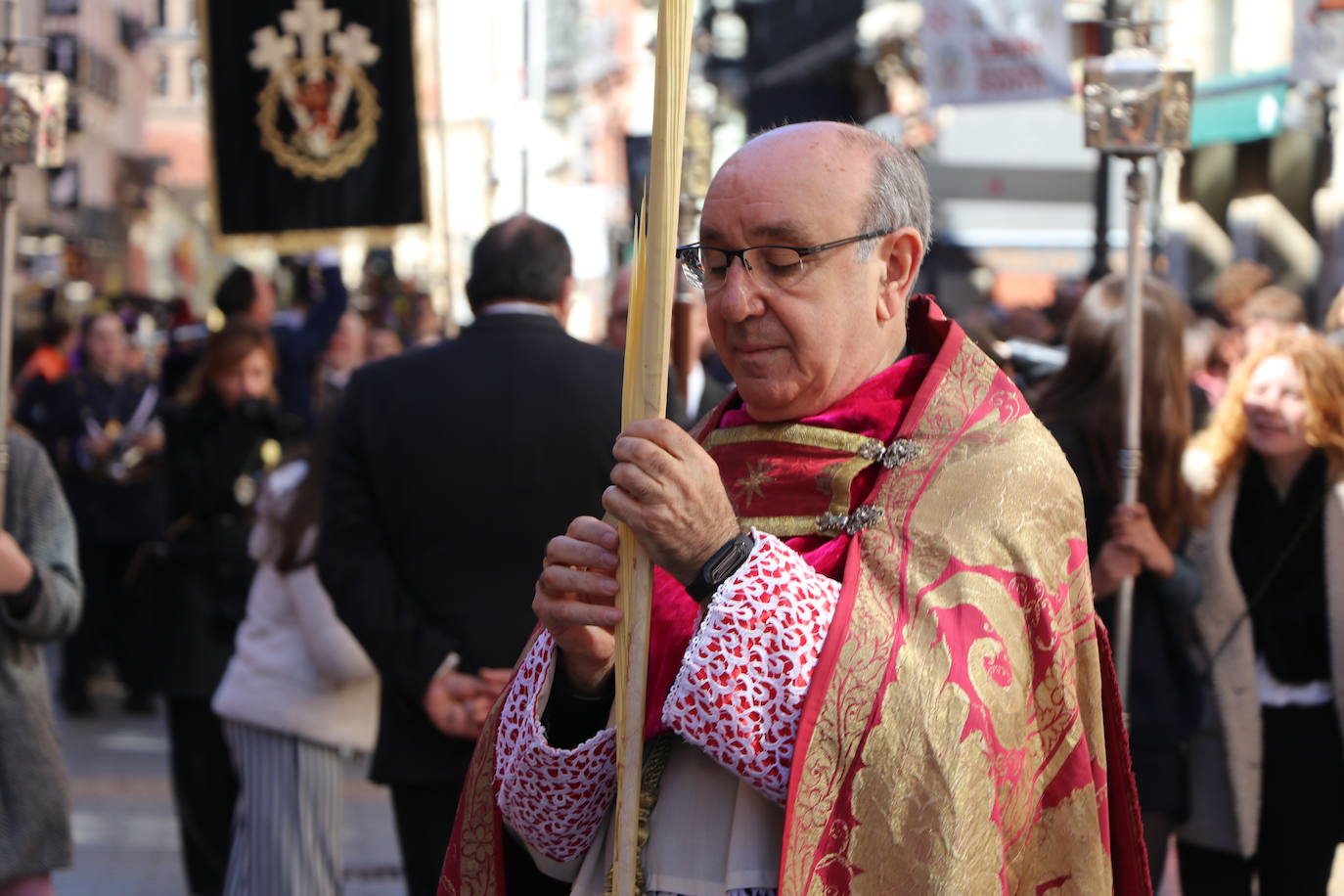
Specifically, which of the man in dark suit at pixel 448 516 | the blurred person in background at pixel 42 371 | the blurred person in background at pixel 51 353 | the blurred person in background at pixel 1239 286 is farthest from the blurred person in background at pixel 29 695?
the blurred person in background at pixel 51 353

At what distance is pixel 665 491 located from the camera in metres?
2.18

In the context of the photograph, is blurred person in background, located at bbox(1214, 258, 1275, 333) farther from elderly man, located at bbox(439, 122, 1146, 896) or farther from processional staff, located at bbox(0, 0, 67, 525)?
elderly man, located at bbox(439, 122, 1146, 896)

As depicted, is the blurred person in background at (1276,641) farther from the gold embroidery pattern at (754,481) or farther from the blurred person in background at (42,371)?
the blurred person in background at (42,371)

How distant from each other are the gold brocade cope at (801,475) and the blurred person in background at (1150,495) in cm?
218

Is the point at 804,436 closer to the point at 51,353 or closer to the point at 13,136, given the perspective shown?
the point at 13,136

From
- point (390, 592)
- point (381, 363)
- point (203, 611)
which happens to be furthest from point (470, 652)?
point (203, 611)

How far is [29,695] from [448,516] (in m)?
1.10

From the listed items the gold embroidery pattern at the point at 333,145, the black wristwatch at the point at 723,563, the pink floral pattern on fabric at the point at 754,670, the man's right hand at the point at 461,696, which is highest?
the gold embroidery pattern at the point at 333,145

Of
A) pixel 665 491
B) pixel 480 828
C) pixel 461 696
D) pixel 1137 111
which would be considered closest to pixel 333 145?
pixel 1137 111

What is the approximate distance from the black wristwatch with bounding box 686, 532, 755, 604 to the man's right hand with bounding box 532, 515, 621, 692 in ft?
0.37

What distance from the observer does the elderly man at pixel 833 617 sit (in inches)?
87.8

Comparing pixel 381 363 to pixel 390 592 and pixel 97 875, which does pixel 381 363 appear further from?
pixel 97 875

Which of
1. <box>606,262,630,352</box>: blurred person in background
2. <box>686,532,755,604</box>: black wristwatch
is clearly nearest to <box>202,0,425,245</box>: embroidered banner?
<box>606,262,630,352</box>: blurred person in background

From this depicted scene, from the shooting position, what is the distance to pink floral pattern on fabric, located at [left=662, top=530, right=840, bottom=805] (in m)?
2.25
